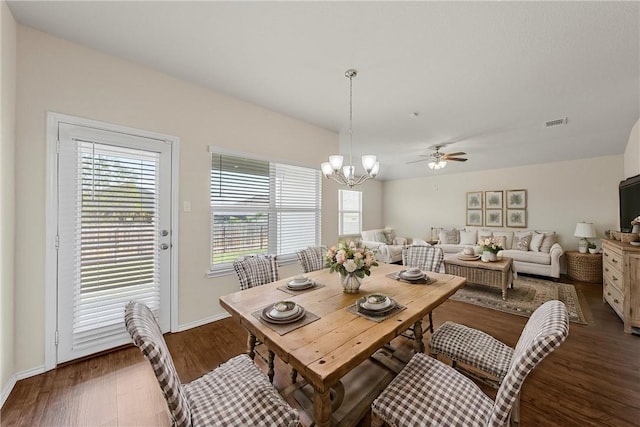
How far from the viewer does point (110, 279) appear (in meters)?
2.24

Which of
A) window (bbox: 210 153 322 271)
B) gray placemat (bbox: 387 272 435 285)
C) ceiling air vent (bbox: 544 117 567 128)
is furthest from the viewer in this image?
ceiling air vent (bbox: 544 117 567 128)

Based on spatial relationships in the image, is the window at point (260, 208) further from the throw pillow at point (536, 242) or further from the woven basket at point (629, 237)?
the throw pillow at point (536, 242)

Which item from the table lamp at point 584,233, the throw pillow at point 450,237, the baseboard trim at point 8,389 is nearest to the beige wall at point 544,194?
the table lamp at point 584,233

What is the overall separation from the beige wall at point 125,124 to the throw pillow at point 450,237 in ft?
14.5

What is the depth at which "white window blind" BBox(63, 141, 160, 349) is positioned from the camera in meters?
2.12

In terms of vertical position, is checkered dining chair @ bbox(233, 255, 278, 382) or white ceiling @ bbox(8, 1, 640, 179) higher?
white ceiling @ bbox(8, 1, 640, 179)

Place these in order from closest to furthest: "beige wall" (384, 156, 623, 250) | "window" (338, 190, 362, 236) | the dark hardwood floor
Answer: the dark hardwood floor
"beige wall" (384, 156, 623, 250)
"window" (338, 190, 362, 236)

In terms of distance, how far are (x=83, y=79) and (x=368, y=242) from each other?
18.9ft

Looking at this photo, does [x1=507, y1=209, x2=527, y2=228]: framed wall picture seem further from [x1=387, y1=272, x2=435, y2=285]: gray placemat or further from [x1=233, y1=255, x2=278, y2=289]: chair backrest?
[x1=233, y1=255, x2=278, y2=289]: chair backrest

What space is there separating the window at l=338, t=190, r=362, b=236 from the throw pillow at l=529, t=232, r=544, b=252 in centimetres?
389

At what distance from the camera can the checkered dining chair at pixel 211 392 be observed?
0.86 meters

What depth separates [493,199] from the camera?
5.99 metres

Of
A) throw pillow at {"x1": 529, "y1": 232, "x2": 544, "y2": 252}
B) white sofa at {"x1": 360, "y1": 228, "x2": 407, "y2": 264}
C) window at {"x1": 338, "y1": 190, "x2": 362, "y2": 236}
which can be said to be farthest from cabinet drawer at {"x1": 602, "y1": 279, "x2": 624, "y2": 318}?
window at {"x1": 338, "y1": 190, "x2": 362, "y2": 236}

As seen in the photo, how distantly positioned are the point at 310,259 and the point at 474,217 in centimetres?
538
